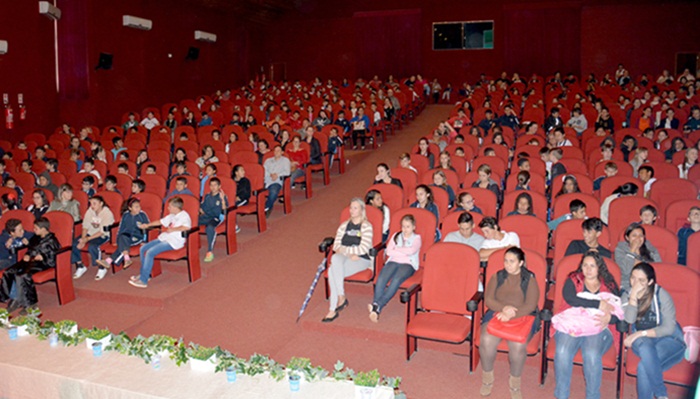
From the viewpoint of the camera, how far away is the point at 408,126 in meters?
15.2

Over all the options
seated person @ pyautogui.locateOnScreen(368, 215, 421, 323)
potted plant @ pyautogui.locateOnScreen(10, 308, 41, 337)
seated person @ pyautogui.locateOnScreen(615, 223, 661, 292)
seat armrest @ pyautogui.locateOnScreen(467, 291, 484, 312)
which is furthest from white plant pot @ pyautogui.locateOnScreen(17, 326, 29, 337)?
seated person @ pyautogui.locateOnScreen(615, 223, 661, 292)

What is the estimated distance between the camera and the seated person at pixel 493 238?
532 centimetres

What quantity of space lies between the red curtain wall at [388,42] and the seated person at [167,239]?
15.6 m

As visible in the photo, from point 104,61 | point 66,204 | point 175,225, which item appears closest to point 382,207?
point 175,225

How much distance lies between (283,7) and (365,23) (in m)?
2.77

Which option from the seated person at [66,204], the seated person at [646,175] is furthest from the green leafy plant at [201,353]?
the seated person at [646,175]

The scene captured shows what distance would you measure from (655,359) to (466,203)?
2450mm

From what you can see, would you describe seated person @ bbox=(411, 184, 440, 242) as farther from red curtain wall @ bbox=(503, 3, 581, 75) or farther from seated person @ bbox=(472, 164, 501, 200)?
red curtain wall @ bbox=(503, 3, 581, 75)

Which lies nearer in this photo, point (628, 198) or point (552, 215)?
point (628, 198)

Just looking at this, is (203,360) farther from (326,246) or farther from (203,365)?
(326,246)

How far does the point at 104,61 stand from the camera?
1380 cm

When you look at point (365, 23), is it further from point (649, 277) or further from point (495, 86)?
point (649, 277)

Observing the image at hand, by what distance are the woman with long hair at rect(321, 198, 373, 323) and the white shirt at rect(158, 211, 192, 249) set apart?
1.72 meters

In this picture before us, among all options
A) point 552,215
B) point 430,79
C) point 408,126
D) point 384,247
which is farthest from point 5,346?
point 430,79
